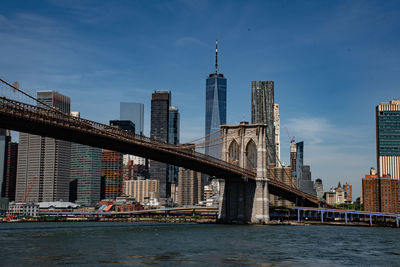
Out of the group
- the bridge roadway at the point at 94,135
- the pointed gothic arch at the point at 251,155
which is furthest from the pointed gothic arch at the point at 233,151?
the bridge roadway at the point at 94,135

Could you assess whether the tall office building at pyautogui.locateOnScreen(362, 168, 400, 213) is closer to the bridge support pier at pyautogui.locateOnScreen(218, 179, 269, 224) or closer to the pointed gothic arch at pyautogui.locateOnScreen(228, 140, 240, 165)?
the pointed gothic arch at pyautogui.locateOnScreen(228, 140, 240, 165)

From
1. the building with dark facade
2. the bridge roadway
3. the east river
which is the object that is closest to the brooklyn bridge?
the bridge roadway

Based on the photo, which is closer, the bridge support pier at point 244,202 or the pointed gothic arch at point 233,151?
the bridge support pier at point 244,202

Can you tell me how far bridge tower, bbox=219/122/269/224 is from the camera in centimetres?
8081

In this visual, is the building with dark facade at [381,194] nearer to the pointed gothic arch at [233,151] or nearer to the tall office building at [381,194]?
the tall office building at [381,194]

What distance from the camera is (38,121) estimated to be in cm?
4772

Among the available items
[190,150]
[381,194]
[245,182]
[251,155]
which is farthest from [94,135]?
[381,194]

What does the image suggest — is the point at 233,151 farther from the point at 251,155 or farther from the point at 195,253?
the point at 195,253

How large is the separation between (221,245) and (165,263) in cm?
1262

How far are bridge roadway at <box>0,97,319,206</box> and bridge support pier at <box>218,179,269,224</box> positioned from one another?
2.56 meters

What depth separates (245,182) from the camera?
82188 mm

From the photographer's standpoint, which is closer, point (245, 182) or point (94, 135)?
point (94, 135)

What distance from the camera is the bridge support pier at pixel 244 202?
80.8m

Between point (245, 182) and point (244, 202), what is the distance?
11.2 ft
